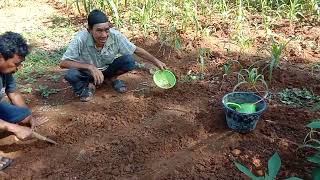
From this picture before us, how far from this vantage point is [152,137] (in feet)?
9.43

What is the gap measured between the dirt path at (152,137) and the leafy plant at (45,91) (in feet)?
0.20

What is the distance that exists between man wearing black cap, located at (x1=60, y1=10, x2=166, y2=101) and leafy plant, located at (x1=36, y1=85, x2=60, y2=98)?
0.95ft

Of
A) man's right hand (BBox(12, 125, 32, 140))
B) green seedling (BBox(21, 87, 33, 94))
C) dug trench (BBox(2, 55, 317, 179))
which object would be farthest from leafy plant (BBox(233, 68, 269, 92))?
green seedling (BBox(21, 87, 33, 94))

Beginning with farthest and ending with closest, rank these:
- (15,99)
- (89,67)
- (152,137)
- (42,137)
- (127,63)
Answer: (127,63) < (89,67) < (15,99) < (152,137) < (42,137)

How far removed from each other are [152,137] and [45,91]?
130cm

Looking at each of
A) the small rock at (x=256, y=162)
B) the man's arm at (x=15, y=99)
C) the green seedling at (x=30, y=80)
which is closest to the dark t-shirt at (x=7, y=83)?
the man's arm at (x=15, y=99)

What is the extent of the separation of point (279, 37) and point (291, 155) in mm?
1973

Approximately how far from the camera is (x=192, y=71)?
3797mm

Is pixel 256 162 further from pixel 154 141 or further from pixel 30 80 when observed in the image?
pixel 30 80

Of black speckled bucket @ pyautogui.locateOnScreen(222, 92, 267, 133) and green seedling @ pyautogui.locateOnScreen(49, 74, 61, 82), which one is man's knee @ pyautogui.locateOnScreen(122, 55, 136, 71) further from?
black speckled bucket @ pyautogui.locateOnScreen(222, 92, 267, 133)

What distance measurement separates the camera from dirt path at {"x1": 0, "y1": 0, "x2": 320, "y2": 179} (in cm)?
259

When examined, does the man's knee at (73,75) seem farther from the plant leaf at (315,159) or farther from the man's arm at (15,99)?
the plant leaf at (315,159)

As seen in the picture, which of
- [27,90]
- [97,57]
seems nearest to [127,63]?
[97,57]

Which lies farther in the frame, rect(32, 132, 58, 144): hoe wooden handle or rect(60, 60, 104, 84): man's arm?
rect(60, 60, 104, 84): man's arm
